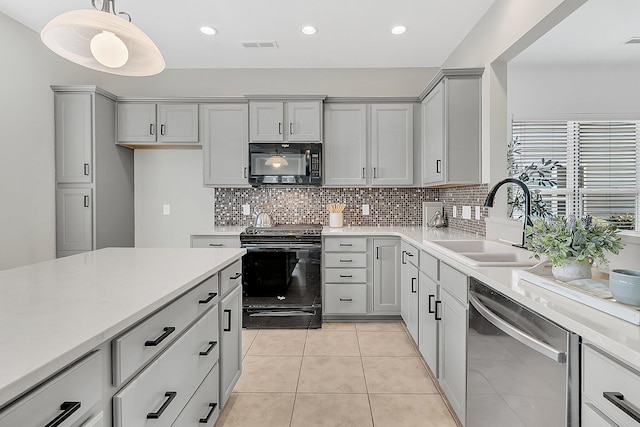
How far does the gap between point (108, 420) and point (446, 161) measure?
8.85 ft

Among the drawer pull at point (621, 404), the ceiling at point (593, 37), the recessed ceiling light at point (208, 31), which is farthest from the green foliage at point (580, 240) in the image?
the recessed ceiling light at point (208, 31)

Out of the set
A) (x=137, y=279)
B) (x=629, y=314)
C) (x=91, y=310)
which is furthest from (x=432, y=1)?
(x=91, y=310)

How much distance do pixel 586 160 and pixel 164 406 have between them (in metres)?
4.82

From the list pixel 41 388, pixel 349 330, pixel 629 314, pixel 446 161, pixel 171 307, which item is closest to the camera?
pixel 41 388

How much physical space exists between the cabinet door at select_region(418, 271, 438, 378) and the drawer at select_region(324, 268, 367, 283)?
2.88 feet

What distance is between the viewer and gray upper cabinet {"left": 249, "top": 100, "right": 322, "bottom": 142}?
11.6ft

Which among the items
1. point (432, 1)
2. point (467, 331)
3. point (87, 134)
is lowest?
point (467, 331)

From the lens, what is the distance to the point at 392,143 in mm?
3602

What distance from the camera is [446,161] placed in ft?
9.28

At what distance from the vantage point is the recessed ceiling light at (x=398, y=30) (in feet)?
9.80

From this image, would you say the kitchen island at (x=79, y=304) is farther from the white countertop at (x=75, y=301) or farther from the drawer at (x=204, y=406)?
the drawer at (x=204, y=406)

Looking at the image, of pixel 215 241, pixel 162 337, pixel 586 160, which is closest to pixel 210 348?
pixel 162 337

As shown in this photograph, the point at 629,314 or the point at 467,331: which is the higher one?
the point at 629,314

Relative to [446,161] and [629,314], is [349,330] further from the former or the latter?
[629,314]
